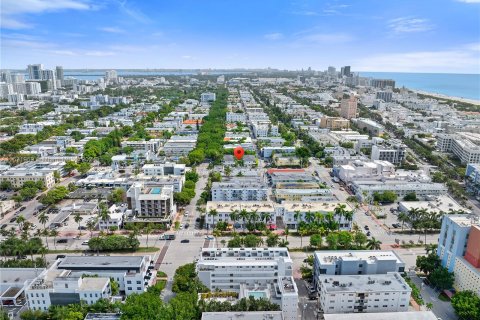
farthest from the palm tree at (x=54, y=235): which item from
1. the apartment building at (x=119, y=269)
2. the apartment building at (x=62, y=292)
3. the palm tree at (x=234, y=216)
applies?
the palm tree at (x=234, y=216)

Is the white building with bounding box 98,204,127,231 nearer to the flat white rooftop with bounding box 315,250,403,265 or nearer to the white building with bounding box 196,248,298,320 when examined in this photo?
the white building with bounding box 196,248,298,320

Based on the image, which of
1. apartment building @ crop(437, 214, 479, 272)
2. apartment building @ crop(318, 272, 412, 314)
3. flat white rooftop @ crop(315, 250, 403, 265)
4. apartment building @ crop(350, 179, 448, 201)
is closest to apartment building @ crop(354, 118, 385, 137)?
apartment building @ crop(350, 179, 448, 201)

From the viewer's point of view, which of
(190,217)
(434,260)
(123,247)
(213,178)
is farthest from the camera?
(213,178)

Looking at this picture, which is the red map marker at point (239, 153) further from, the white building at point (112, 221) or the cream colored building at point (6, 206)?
the cream colored building at point (6, 206)

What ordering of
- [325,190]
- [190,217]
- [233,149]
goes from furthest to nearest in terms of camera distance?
[233,149] → [325,190] → [190,217]

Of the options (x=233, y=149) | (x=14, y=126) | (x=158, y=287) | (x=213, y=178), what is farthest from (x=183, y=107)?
(x=158, y=287)

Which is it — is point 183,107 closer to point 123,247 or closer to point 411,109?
point 411,109

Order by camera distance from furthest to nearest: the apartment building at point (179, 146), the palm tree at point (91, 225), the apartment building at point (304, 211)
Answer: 1. the apartment building at point (179, 146)
2. the apartment building at point (304, 211)
3. the palm tree at point (91, 225)

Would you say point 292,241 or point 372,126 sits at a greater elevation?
point 372,126
